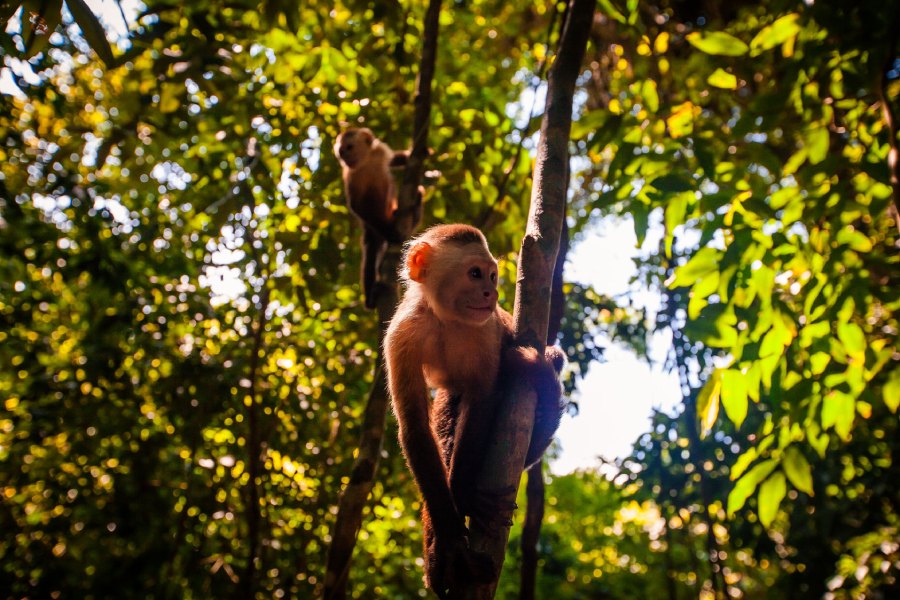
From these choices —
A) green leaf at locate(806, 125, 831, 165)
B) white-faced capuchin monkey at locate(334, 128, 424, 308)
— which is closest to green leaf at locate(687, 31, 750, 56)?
green leaf at locate(806, 125, 831, 165)

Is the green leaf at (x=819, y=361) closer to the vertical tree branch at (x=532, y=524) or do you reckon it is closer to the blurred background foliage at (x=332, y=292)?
the blurred background foliage at (x=332, y=292)

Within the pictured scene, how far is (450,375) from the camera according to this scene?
296cm

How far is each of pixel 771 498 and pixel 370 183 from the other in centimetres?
482

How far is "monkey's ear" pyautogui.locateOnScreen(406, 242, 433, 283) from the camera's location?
3.09 meters

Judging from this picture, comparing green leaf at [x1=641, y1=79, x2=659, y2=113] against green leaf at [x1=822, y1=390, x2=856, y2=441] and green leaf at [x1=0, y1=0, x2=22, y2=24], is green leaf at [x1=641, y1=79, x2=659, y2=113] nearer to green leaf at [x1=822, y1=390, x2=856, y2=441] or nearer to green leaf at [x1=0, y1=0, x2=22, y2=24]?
green leaf at [x1=822, y1=390, x2=856, y2=441]

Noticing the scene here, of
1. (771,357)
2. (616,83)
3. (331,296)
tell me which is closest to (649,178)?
(771,357)

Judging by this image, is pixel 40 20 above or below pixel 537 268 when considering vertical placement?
above

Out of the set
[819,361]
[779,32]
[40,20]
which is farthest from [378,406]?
[779,32]

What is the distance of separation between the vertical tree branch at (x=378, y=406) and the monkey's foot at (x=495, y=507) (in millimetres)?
1326

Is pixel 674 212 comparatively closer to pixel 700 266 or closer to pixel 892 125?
pixel 700 266

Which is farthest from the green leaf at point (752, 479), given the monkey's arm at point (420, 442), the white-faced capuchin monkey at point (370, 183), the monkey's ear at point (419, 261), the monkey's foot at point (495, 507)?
the white-faced capuchin monkey at point (370, 183)

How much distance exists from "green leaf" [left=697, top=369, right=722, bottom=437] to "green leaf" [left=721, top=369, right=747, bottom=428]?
55mm

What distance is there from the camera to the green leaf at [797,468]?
2877 millimetres

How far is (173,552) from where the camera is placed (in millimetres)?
4973
